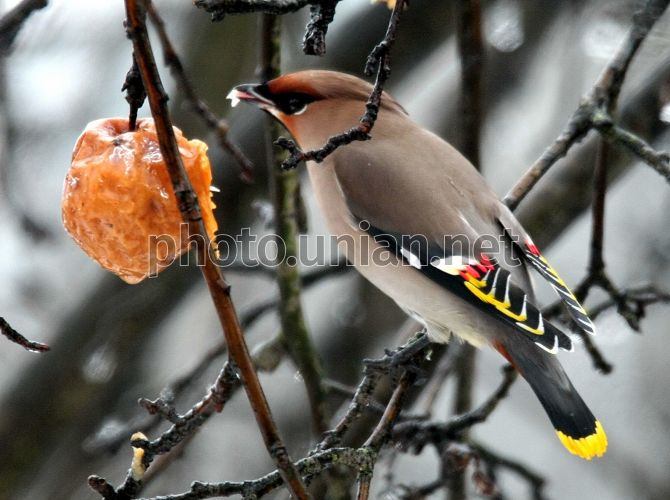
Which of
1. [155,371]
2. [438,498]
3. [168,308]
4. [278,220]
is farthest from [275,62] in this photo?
[438,498]

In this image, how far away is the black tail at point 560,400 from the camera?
2.59 m

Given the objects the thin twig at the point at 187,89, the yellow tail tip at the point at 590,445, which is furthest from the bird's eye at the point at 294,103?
the yellow tail tip at the point at 590,445

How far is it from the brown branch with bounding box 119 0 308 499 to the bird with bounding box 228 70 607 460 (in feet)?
3.66

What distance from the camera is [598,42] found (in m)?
4.74

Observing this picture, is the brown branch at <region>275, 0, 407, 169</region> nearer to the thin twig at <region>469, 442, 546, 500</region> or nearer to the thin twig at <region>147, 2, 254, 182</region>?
the thin twig at <region>147, 2, 254, 182</region>

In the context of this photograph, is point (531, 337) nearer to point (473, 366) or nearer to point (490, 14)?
point (473, 366)

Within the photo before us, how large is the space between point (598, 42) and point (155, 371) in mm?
2608

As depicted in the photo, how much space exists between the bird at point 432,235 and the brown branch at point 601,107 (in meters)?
0.17

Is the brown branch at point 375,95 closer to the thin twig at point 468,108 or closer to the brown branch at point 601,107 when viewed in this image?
the brown branch at point 601,107

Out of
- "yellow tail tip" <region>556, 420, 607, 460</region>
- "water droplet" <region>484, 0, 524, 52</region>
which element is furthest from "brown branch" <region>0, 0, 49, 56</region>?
"water droplet" <region>484, 0, 524, 52</region>

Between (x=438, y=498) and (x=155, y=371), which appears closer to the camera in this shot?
(x=155, y=371)

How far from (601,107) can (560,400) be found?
0.82m

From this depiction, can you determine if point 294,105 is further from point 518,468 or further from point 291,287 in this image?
point 518,468

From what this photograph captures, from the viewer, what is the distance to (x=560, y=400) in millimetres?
2652
